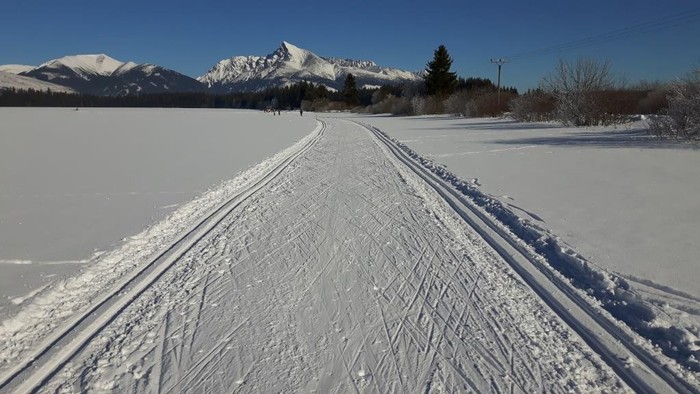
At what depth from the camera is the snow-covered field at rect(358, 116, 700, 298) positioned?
17.7 feet

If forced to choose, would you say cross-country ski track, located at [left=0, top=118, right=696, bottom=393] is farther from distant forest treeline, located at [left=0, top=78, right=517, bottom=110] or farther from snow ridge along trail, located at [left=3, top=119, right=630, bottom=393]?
distant forest treeline, located at [left=0, top=78, right=517, bottom=110]

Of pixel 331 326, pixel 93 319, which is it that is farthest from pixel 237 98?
pixel 331 326

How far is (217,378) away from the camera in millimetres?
3047

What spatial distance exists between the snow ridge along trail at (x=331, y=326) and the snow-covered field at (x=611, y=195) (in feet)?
5.71

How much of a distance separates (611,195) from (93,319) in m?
9.52

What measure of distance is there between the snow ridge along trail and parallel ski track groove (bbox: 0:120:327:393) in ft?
0.08

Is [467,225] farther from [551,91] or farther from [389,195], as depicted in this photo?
[551,91]

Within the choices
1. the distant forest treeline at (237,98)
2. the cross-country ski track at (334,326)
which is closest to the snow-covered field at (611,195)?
the cross-country ski track at (334,326)

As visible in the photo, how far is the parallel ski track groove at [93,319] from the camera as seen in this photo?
311 cm

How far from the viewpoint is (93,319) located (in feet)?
12.8

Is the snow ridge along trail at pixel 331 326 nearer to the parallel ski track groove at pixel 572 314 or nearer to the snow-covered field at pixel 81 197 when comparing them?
the parallel ski track groove at pixel 572 314

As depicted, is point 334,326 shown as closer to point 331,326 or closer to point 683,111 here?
point 331,326

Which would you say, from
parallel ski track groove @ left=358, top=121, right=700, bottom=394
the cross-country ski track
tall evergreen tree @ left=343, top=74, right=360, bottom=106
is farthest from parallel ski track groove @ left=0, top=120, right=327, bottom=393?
tall evergreen tree @ left=343, top=74, right=360, bottom=106

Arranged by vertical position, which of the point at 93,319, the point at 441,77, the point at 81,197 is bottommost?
the point at 93,319
